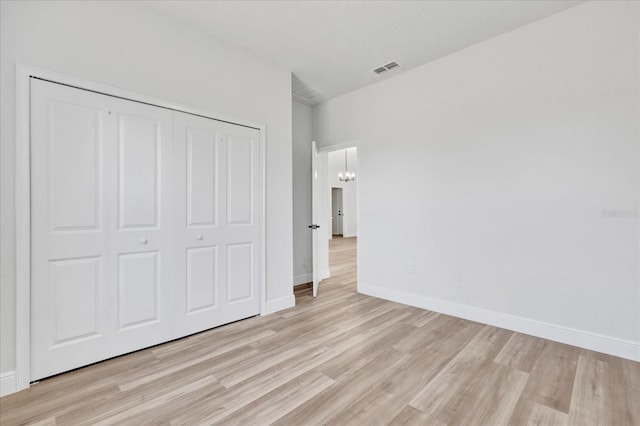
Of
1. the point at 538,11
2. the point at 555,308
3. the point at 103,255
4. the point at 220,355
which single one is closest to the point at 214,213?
the point at 103,255

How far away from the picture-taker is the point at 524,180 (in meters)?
2.88

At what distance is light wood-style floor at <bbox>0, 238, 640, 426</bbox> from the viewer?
5.64 feet

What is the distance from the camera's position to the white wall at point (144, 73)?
6.40 ft

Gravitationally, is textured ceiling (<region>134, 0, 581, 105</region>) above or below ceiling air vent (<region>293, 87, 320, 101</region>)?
below

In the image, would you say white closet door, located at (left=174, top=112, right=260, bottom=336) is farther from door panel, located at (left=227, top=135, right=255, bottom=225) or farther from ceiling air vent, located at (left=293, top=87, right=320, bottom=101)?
ceiling air vent, located at (left=293, top=87, right=320, bottom=101)

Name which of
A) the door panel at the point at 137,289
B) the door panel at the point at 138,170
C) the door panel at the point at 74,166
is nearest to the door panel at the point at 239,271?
the door panel at the point at 137,289

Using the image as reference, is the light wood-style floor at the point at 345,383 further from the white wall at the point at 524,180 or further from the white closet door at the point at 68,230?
the white wall at the point at 524,180

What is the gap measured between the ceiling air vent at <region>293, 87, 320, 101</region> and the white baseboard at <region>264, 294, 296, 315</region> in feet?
9.76

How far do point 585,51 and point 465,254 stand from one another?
2153 millimetres

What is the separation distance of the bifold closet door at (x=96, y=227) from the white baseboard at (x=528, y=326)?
2797mm

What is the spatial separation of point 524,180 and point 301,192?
307 cm

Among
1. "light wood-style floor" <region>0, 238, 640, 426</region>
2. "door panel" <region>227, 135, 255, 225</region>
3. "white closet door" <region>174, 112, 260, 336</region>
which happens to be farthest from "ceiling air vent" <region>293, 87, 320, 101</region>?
"light wood-style floor" <region>0, 238, 640, 426</region>

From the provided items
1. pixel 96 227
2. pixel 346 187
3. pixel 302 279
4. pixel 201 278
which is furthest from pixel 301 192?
pixel 346 187

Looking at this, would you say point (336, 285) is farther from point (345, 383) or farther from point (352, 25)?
point (352, 25)
